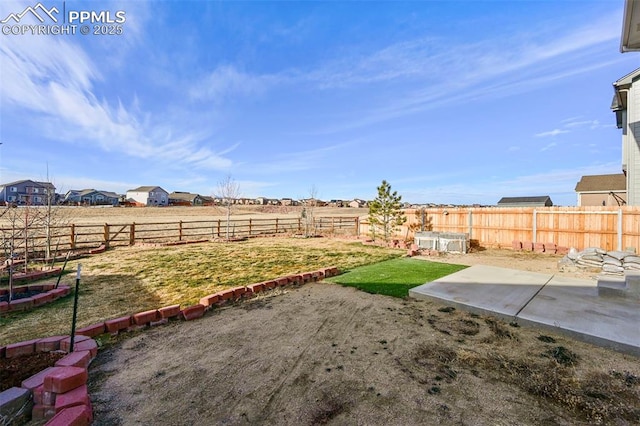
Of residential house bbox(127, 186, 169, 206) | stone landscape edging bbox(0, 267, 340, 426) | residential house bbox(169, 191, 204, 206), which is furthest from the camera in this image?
residential house bbox(169, 191, 204, 206)

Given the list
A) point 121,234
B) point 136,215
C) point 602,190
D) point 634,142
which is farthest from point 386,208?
point 136,215

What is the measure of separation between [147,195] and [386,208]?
182 ft

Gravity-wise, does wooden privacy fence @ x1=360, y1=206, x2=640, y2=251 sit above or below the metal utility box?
above

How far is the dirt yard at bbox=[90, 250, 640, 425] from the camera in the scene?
6.06 ft

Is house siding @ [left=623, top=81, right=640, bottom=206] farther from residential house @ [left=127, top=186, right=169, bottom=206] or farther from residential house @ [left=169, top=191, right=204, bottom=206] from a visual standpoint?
residential house @ [left=169, top=191, right=204, bottom=206]

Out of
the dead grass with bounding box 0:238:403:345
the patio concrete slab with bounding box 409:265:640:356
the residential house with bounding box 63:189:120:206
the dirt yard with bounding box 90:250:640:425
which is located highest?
the residential house with bounding box 63:189:120:206

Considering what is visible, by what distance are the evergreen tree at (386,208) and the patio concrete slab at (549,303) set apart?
7437 mm

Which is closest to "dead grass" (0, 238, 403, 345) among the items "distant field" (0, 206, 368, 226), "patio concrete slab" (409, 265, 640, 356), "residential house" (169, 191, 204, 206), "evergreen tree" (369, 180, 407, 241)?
"patio concrete slab" (409, 265, 640, 356)

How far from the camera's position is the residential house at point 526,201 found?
23.2m

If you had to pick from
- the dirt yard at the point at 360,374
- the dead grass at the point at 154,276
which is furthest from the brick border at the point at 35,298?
the dirt yard at the point at 360,374

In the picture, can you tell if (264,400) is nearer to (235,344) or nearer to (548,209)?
(235,344)

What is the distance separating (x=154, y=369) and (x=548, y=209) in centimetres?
1221

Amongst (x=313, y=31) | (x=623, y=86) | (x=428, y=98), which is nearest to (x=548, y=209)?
(x=623, y=86)

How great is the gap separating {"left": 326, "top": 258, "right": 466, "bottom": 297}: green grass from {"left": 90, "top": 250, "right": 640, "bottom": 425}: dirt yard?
1349 mm
